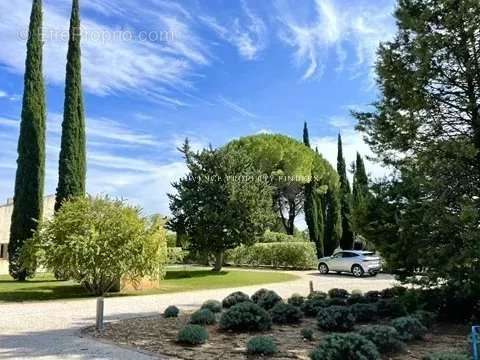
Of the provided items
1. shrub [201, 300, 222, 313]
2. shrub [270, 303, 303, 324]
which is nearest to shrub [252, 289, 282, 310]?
shrub [201, 300, 222, 313]

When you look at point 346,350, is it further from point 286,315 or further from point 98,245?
point 98,245

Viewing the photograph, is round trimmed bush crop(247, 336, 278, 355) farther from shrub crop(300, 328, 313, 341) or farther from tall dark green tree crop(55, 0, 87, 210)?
tall dark green tree crop(55, 0, 87, 210)

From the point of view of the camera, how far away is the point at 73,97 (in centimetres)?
2409

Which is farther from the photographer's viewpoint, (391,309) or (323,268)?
(323,268)

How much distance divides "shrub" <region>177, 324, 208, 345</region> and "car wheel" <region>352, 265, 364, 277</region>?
64.2 ft

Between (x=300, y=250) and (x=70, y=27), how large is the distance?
18.9 m

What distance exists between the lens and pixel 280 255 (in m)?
32.9

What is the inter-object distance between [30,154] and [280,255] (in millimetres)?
17090

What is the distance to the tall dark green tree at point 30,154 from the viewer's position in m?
21.8

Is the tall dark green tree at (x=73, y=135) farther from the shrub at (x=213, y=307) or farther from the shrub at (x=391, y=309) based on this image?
the shrub at (x=391, y=309)

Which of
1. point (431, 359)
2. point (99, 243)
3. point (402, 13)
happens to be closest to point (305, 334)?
point (431, 359)

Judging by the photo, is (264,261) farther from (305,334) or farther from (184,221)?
(305,334)

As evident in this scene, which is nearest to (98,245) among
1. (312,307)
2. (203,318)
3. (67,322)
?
(67,322)

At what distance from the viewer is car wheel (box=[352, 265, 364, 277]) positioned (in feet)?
85.8
